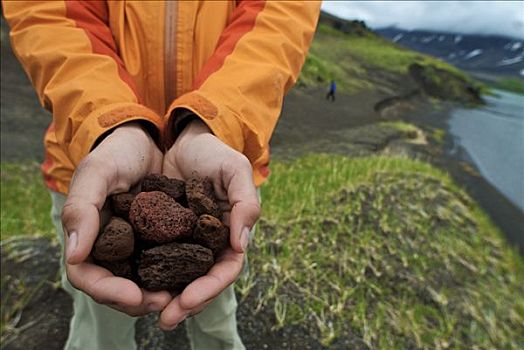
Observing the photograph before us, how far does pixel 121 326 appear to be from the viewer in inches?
70.8

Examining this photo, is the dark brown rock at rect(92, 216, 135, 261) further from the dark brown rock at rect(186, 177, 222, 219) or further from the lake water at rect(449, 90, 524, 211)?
the lake water at rect(449, 90, 524, 211)

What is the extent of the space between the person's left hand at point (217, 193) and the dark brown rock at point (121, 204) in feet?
0.72

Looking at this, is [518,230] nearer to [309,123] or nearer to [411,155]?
[411,155]

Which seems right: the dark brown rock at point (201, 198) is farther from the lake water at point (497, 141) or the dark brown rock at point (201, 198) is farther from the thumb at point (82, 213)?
the lake water at point (497, 141)

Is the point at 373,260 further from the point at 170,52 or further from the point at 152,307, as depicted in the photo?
the point at 152,307

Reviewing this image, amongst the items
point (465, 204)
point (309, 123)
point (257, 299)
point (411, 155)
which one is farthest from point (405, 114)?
point (257, 299)

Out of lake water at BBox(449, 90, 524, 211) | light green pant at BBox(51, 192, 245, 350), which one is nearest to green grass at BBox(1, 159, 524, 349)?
light green pant at BBox(51, 192, 245, 350)

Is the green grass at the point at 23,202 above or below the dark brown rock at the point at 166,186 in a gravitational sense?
below

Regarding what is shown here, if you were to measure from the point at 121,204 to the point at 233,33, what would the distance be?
0.76 m

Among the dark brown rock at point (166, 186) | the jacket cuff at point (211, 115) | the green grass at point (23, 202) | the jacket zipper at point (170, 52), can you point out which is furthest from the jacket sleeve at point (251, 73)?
the green grass at point (23, 202)

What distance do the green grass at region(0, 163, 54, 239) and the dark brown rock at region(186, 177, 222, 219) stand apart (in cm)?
221

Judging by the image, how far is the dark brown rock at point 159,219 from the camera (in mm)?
1203

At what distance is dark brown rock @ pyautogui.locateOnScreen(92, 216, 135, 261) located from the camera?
1100mm

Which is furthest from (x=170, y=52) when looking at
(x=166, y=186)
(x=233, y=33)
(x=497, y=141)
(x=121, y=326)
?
(x=497, y=141)
